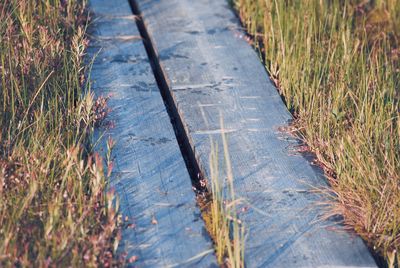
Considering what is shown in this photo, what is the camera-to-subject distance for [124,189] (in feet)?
10.1

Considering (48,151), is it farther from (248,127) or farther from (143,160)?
(248,127)

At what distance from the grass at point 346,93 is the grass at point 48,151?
0.94 m

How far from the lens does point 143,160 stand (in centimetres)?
326

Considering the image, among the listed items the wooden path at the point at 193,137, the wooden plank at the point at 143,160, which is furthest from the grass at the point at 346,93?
the wooden plank at the point at 143,160

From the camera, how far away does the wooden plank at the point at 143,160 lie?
2.80 metres

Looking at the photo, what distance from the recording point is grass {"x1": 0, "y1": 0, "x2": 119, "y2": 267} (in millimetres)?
2646

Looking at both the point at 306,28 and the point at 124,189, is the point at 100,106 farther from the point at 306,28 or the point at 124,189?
the point at 306,28

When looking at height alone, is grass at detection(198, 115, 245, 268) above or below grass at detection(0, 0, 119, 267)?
below

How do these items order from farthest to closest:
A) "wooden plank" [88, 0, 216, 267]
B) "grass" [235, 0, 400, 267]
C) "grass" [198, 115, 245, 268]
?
1. "grass" [235, 0, 400, 267]
2. "wooden plank" [88, 0, 216, 267]
3. "grass" [198, 115, 245, 268]

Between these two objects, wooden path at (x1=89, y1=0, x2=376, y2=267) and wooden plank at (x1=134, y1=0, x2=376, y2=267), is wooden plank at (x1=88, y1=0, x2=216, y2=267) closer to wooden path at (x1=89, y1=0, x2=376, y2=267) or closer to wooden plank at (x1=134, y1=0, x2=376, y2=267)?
wooden path at (x1=89, y1=0, x2=376, y2=267)

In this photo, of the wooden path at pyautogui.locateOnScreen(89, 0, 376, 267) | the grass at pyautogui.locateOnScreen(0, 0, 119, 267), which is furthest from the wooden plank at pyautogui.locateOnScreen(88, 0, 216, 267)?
the grass at pyautogui.locateOnScreen(0, 0, 119, 267)

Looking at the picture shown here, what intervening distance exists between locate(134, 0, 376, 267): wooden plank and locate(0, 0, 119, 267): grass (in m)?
0.50

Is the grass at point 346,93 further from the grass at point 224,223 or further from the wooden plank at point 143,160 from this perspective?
the wooden plank at point 143,160

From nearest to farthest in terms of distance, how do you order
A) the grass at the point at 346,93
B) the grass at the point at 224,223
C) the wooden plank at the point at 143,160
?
the grass at the point at 224,223 < the wooden plank at the point at 143,160 < the grass at the point at 346,93
